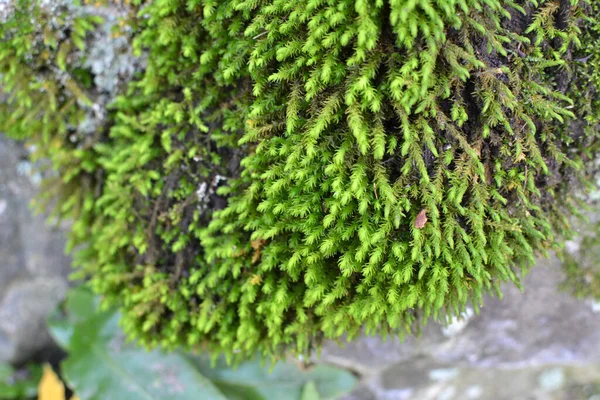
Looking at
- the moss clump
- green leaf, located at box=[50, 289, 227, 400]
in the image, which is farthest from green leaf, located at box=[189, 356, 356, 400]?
the moss clump

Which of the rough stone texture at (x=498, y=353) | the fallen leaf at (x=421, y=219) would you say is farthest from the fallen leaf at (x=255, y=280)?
the rough stone texture at (x=498, y=353)

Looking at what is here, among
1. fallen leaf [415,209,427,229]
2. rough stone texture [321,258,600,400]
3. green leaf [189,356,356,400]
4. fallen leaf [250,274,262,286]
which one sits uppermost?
fallen leaf [415,209,427,229]

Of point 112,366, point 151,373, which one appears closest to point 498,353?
point 151,373

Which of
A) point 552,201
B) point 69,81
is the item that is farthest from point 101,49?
point 552,201

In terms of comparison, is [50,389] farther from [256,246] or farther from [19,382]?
[256,246]

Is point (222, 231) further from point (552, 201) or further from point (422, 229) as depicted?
point (552, 201)

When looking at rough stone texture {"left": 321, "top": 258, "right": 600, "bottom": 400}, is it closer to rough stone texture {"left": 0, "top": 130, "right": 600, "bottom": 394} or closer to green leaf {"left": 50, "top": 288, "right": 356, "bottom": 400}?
rough stone texture {"left": 0, "top": 130, "right": 600, "bottom": 394}

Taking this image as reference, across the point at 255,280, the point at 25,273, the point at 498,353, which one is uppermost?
the point at 25,273
